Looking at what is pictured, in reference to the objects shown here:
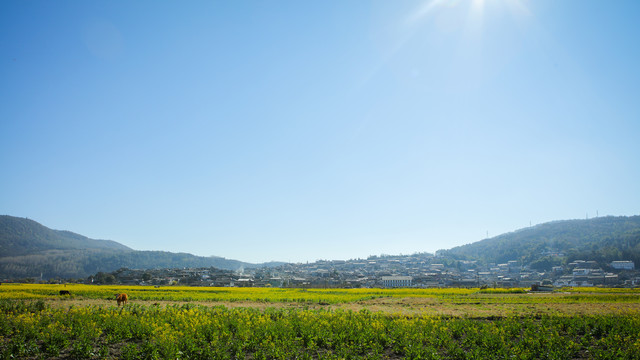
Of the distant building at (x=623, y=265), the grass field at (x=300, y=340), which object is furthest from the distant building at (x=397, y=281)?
the grass field at (x=300, y=340)

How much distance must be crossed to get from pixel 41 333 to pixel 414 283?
157 m

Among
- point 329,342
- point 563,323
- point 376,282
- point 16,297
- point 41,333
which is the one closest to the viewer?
point 41,333

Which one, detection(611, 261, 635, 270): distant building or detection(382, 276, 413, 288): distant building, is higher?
detection(611, 261, 635, 270): distant building

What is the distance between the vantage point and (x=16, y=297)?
1567 inches

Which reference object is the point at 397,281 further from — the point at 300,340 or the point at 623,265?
the point at 300,340

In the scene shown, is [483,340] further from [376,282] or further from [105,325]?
[376,282]

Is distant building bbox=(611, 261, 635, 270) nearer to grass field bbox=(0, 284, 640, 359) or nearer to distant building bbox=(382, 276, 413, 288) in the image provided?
distant building bbox=(382, 276, 413, 288)

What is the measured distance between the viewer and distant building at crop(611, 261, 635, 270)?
553 ft

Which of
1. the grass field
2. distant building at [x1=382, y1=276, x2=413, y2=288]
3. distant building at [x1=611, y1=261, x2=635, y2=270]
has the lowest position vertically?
distant building at [x1=382, y1=276, x2=413, y2=288]

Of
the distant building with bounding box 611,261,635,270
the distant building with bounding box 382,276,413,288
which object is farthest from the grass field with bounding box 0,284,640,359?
the distant building with bounding box 611,261,635,270

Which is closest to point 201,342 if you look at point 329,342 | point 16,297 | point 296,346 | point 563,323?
point 296,346

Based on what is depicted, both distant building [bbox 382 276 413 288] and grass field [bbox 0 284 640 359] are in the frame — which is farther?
distant building [bbox 382 276 413 288]

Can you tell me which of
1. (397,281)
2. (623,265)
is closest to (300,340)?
(397,281)

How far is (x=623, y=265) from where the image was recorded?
174 metres
